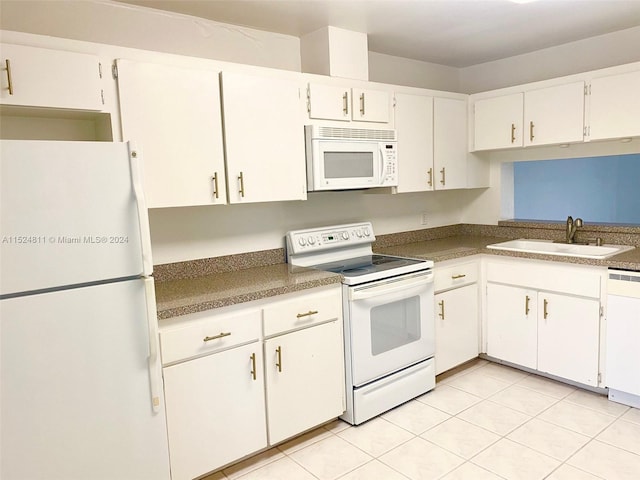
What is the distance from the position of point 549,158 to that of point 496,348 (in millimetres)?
1532

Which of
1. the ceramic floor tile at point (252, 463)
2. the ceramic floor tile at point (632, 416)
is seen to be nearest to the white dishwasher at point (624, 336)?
the ceramic floor tile at point (632, 416)

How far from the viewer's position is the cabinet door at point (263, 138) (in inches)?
97.7

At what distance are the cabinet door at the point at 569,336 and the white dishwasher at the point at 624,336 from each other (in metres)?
0.09

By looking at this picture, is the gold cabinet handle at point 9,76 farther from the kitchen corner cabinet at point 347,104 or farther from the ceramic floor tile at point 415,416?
the ceramic floor tile at point 415,416

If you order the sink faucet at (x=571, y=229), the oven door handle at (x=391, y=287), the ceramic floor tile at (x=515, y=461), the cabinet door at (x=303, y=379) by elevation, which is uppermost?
the sink faucet at (x=571, y=229)

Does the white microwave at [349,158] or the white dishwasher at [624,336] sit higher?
the white microwave at [349,158]

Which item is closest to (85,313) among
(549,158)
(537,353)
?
(537,353)

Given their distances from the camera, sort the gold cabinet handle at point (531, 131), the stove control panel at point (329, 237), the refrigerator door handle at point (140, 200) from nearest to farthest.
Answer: the refrigerator door handle at point (140, 200)
the stove control panel at point (329, 237)
the gold cabinet handle at point (531, 131)

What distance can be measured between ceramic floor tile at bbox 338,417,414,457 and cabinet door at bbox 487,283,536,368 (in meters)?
1.15

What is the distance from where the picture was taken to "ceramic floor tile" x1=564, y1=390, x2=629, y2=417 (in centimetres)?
279

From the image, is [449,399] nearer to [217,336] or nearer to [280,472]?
[280,472]

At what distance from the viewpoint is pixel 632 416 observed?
2715 millimetres

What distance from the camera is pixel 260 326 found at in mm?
2346

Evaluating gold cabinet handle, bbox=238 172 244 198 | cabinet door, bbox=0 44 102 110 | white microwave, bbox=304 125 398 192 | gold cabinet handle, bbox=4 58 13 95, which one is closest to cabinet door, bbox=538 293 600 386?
white microwave, bbox=304 125 398 192
